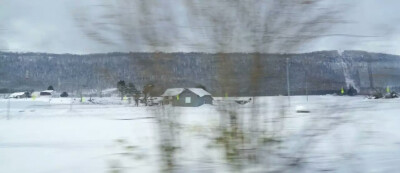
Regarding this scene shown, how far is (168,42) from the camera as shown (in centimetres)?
347

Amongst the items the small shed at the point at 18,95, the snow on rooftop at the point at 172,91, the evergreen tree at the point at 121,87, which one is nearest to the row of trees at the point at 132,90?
the evergreen tree at the point at 121,87

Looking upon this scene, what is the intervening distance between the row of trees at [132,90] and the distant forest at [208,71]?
5 centimetres

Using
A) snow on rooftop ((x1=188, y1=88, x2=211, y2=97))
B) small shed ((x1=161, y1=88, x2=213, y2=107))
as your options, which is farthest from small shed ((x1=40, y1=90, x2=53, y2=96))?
snow on rooftop ((x1=188, y1=88, x2=211, y2=97))

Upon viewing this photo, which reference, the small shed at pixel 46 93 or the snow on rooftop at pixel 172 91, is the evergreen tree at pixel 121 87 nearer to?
the snow on rooftop at pixel 172 91

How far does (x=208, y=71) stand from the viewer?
3.74 m

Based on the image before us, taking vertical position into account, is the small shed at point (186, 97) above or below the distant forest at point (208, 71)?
below

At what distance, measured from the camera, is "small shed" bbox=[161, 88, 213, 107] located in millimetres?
3752

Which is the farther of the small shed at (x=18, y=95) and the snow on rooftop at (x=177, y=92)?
the small shed at (x=18, y=95)

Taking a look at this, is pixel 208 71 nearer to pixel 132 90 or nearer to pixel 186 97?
pixel 186 97

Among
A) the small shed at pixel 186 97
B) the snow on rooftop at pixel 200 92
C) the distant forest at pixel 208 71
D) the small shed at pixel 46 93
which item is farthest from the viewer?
the small shed at pixel 46 93

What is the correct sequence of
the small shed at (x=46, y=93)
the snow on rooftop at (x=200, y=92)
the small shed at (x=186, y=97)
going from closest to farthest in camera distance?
1. the small shed at (x=186, y=97)
2. the snow on rooftop at (x=200, y=92)
3. the small shed at (x=46, y=93)

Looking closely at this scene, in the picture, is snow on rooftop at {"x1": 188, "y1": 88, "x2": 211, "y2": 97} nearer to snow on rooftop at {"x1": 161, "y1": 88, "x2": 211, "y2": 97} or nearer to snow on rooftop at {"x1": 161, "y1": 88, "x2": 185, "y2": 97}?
snow on rooftop at {"x1": 161, "y1": 88, "x2": 211, "y2": 97}

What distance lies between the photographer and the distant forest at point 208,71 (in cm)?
358

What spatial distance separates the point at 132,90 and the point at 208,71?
78cm
